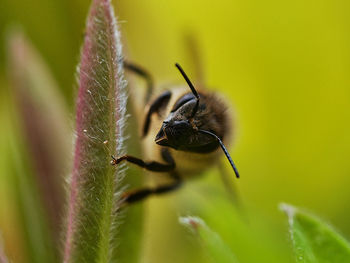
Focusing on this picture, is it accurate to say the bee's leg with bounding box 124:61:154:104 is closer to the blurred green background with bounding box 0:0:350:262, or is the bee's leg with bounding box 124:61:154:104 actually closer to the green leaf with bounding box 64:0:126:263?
the blurred green background with bounding box 0:0:350:262

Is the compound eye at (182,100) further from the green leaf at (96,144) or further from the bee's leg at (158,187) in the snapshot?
the green leaf at (96,144)

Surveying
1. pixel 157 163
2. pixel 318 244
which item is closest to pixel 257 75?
pixel 157 163

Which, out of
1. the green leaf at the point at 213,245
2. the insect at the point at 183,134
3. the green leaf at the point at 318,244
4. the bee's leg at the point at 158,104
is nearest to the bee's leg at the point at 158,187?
the insect at the point at 183,134

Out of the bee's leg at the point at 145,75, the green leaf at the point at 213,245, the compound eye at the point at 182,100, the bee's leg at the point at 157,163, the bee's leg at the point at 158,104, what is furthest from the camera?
the bee's leg at the point at 145,75

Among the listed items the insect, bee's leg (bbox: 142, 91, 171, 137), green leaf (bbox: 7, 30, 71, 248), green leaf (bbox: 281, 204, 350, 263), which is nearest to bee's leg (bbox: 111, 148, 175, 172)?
the insect

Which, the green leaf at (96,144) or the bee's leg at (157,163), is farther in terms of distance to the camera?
the bee's leg at (157,163)

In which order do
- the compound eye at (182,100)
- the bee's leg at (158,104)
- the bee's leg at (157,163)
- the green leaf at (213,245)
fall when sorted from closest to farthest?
the green leaf at (213,245) → the bee's leg at (157,163) → the compound eye at (182,100) → the bee's leg at (158,104)

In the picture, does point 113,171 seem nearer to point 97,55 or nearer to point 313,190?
point 97,55
